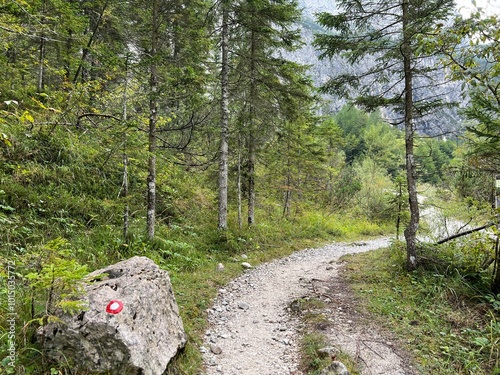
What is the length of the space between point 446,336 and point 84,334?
620 cm

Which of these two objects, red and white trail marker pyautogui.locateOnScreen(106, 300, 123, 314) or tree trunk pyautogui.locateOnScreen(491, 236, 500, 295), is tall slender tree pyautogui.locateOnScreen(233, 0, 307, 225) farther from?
red and white trail marker pyautogui.locateOnScreen(106, 300, 123, 314)

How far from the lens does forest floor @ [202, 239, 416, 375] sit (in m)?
4.80

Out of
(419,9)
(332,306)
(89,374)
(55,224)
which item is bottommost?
(332,306)

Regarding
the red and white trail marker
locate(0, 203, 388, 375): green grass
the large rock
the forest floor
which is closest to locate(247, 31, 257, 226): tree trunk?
locate(0, 203, 388, 375): green grass

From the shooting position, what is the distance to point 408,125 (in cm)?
869

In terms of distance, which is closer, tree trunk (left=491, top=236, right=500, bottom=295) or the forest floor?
the forest floor

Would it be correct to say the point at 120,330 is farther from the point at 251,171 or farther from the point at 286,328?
the point at 251,171

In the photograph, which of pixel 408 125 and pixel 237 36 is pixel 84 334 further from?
pixel 237 36

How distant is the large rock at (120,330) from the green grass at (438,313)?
13.6ft

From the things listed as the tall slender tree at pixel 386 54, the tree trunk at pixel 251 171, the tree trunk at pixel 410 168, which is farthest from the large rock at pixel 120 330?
the tree trunk at pixel 251 171

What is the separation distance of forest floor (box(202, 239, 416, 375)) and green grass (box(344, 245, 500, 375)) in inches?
15.3

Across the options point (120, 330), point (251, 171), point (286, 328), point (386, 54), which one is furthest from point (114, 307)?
point (251, 171)

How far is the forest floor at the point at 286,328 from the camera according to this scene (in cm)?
480

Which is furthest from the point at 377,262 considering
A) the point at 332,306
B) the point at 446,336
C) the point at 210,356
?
the point at 210,356
